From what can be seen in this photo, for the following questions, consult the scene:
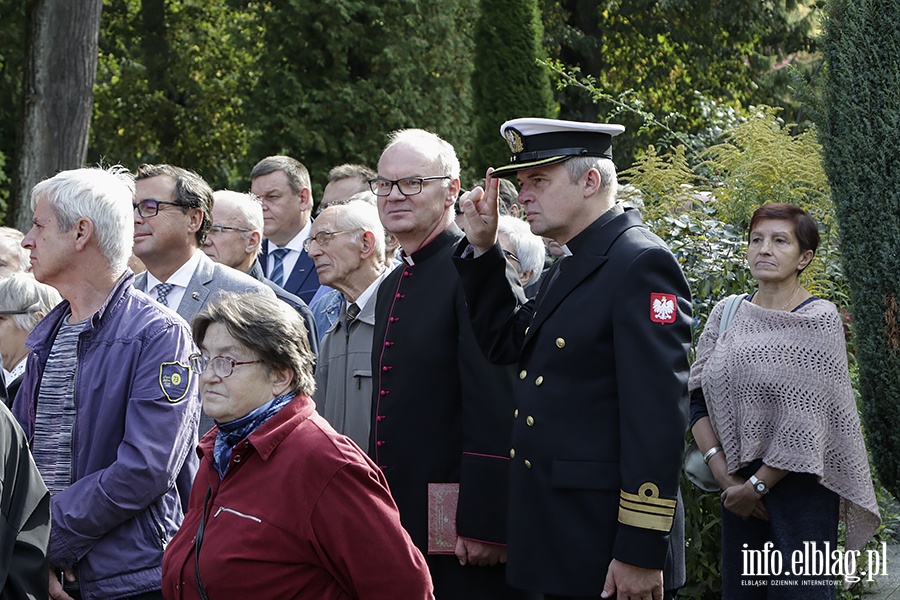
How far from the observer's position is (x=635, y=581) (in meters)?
3.36

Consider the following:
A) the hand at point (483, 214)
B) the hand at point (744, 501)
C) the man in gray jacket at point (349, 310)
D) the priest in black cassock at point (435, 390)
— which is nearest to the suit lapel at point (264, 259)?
the man in gray jacket at point (349, 310)

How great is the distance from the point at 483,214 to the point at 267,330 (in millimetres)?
1011

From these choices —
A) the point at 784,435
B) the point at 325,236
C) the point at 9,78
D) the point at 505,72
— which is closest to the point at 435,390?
the point at 325,236

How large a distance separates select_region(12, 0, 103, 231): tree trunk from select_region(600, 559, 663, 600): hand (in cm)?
1102

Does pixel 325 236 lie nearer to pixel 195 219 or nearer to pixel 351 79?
pixel 195 219

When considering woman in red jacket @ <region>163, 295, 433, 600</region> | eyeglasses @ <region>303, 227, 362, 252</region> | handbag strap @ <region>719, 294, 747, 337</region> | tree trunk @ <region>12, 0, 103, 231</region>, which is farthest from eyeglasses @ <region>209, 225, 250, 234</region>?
tree trunk @ <region>12, 0, 103, 231</region>

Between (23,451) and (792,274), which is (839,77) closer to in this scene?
(792,274)

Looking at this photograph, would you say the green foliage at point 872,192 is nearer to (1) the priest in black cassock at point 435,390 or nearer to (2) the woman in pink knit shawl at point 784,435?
(2) the woman in pink knit shawl at point 784,435

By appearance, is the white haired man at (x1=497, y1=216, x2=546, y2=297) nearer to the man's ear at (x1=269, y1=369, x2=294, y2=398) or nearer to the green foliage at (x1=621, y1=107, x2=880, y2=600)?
the green foliage at (x1=621, y1=107, x2=880, y2=600)

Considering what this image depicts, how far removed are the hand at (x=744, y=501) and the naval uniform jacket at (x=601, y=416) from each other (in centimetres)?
112

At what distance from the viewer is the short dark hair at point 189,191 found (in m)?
4.96

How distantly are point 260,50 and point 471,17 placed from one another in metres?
4.57

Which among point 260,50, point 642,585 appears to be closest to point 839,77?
point 642,585

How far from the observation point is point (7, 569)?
3.05 metres
